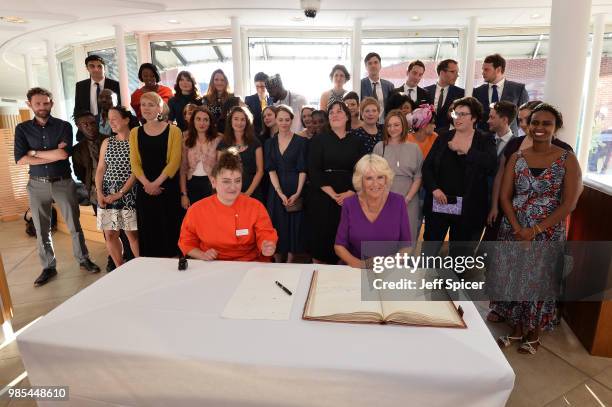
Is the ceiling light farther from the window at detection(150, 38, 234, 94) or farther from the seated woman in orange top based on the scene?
the seated woman in orange top

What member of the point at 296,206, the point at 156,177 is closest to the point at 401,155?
the point at 296,206

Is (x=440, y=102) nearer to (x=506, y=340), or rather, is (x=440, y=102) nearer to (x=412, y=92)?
(x=412, y=92)

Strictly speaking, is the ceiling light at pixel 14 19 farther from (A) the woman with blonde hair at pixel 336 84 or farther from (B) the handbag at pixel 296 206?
(B) the handbag at pixel 296 206

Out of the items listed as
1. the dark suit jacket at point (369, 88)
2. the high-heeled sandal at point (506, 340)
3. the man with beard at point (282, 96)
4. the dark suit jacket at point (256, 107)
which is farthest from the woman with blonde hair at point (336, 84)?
the high-heeled sandal at point (506, 340)

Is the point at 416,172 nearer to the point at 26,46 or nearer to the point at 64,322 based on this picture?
the point at 64,322

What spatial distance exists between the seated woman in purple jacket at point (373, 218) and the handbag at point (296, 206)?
3.79 feet

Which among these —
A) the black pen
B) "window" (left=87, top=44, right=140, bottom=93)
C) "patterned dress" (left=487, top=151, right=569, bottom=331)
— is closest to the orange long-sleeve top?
the black pen

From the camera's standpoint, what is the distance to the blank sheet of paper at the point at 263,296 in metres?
1.34

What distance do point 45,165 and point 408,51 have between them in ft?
22.7

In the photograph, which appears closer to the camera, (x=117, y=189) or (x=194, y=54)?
(x=117, y=189)

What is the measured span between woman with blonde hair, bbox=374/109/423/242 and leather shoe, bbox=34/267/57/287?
11.3ft

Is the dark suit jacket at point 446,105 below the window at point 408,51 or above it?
below

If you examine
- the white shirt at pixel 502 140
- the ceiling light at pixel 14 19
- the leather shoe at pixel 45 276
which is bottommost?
the leather shoe at pixel 45 276

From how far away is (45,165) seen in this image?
358cm
